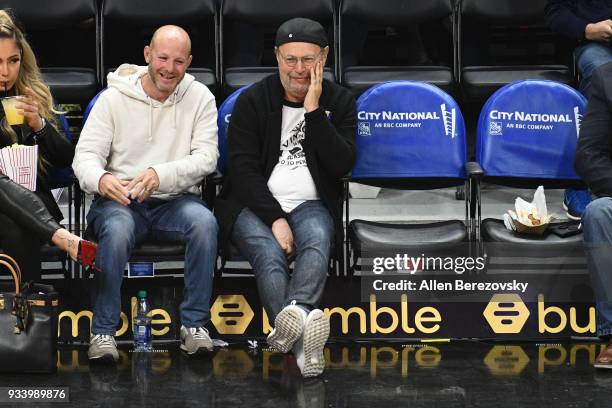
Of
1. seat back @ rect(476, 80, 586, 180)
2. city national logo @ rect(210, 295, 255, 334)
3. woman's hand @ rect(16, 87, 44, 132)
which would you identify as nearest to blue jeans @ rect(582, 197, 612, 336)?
seat back @ rect(476, 80, 586, 180)

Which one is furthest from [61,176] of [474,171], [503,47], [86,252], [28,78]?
[503,47]

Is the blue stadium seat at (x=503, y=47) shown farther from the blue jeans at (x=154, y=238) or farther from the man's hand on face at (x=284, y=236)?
the blue jeans at (x=154, y=238)

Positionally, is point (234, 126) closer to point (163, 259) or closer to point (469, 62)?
point (163, 259)

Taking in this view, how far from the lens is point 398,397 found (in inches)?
174

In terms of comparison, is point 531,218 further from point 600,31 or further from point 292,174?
point 600,31

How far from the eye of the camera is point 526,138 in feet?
18.9

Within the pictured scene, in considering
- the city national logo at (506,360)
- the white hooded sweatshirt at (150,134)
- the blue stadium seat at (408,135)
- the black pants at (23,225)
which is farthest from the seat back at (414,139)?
the black pants at (23,225)

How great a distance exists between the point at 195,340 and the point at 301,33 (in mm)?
1438

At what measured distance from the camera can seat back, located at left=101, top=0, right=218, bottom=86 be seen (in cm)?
685

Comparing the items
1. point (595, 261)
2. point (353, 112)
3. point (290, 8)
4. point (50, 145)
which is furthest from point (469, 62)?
point (50, 145)

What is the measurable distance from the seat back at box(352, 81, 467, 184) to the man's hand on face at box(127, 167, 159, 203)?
1.07m

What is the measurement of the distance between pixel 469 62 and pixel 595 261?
2.51 metres

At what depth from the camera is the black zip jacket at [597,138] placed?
5242 mm

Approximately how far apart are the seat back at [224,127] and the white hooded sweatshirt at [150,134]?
0.23m
